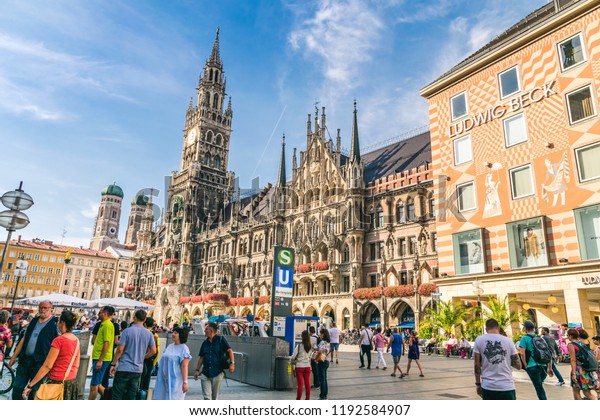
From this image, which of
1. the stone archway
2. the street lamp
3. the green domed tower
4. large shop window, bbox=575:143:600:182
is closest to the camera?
the street lamp

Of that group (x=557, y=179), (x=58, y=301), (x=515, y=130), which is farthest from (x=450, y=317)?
(x=58, y=301)

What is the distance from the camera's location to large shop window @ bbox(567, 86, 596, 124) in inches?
787

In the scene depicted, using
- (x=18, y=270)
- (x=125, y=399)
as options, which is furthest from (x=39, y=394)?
(x=18, y=270)

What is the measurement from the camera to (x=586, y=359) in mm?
8570

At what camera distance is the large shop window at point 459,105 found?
84.7 feet

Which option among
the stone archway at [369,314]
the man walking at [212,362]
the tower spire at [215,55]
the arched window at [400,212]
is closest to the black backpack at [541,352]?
the man walking at [212,362]

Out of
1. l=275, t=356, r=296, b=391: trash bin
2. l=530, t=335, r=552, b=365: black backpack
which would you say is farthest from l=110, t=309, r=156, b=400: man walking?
l=530, t=335, r=552, b=365: black backpack

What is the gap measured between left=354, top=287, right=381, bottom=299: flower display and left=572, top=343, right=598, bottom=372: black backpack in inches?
1165

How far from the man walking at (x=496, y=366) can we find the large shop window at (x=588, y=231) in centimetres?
1595

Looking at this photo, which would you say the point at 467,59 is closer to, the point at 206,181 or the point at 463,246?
the point at 463,246

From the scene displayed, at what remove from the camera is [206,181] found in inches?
2891

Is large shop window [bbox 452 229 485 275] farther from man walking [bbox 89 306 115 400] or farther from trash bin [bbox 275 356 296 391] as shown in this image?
man walking [bbox 89 306 115 400]

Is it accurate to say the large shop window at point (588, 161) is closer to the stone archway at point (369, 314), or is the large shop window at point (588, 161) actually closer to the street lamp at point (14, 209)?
the street lamp at point (14, 209)

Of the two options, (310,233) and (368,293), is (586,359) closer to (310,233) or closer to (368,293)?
(368,293)
